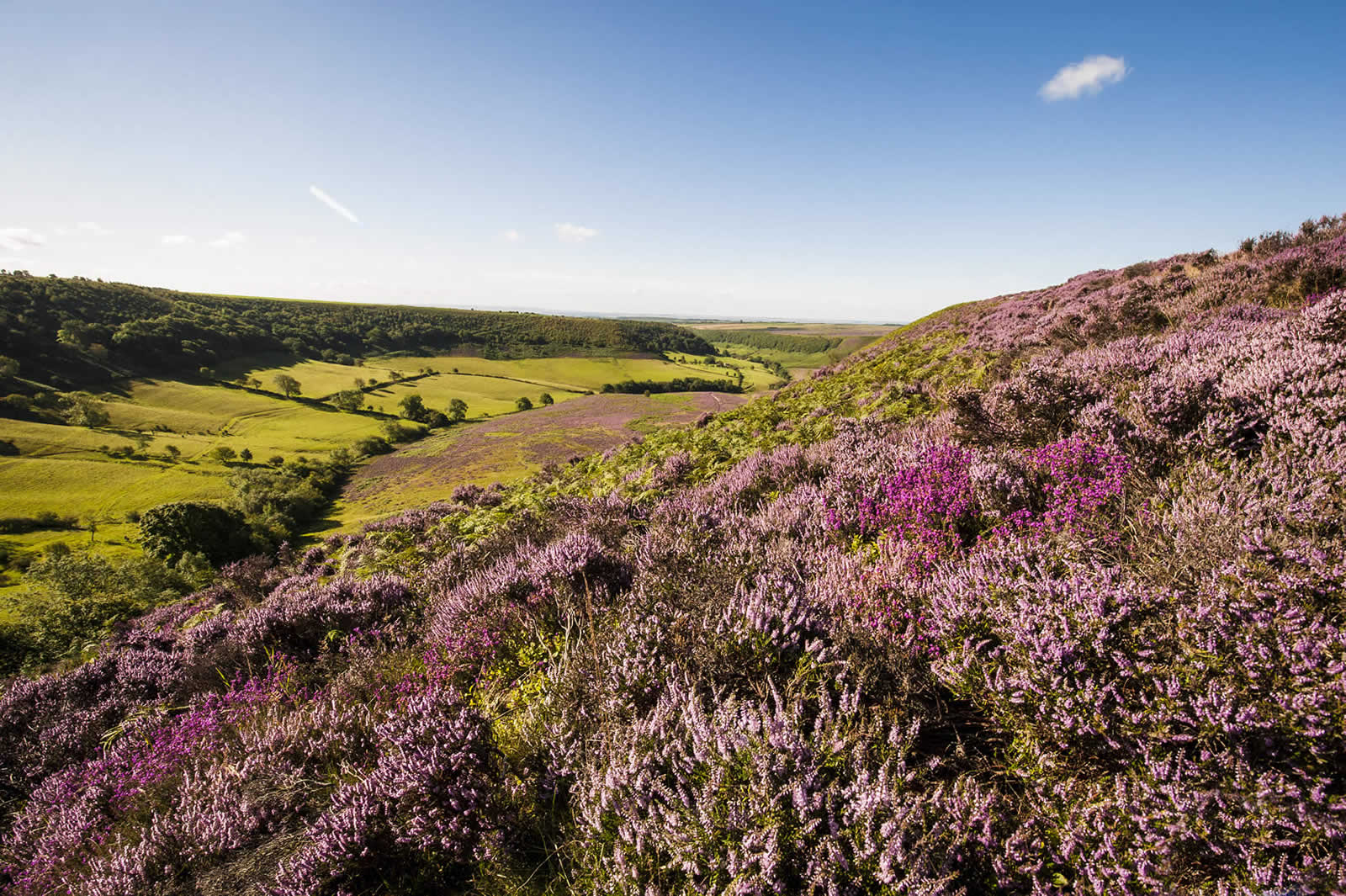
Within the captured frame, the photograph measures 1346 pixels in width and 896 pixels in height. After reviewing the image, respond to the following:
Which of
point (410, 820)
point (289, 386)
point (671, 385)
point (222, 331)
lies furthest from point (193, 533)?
point (222, 331)

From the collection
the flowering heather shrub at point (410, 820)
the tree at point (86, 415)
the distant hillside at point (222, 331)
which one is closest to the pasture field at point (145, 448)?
the tree at point (86, 415)

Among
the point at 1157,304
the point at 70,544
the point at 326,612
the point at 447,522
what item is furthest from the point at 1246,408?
the point at 70,544

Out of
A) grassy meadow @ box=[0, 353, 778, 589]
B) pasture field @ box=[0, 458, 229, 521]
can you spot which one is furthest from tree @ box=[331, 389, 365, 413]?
pasture field @ box=[0, 458, 229, 521]

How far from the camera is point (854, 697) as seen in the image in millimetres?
2273

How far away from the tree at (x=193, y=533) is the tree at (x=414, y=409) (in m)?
49.9

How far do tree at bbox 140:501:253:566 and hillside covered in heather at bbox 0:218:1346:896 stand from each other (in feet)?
96.8

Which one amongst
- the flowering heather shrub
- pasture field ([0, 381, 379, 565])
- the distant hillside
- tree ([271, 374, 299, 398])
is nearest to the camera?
the flowering heather shrub

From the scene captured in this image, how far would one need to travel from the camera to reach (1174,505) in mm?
2803

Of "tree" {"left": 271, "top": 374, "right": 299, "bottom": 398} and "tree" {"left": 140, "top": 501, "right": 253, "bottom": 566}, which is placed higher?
"tree" {"left": 271, "top": 374, "right": 299, "bottom": 398}

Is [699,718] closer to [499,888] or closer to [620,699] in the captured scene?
[620,699]

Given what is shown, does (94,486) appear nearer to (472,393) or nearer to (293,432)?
(293,432)

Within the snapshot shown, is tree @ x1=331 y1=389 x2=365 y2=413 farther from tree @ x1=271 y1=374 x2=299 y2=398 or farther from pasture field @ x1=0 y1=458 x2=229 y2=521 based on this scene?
pasture field @ x1=0 y1=458 x2=229 y2=521

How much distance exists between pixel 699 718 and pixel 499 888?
1.33 m

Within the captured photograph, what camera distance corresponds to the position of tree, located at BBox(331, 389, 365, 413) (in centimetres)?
8181
